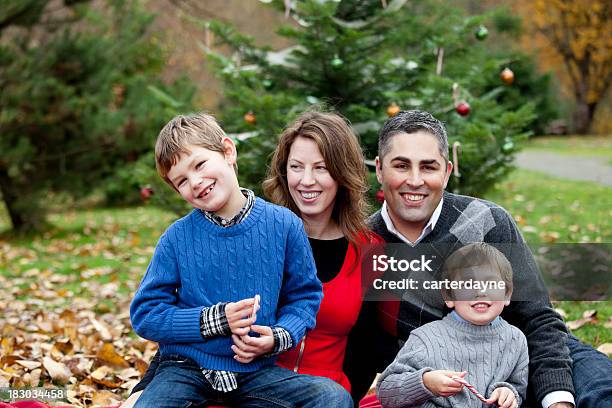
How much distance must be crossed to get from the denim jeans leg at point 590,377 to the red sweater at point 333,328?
0.82 m

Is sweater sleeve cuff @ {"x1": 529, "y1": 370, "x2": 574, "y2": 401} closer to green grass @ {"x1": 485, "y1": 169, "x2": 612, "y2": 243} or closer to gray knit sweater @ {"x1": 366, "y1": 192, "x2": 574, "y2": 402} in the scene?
gray knit sweater @ {"x1": 366, "y1": 192, "x2": 574, "y2": 402}

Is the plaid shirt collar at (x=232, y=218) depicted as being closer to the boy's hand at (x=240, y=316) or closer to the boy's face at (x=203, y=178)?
the boy's face at (x=203, y=178)

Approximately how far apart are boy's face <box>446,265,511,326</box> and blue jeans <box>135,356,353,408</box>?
0.50 meters

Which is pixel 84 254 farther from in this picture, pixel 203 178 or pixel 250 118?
pixel 203 178

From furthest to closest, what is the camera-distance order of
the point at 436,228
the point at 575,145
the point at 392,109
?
the point at 575,145 < the point at 392,109 < the point at 436,228

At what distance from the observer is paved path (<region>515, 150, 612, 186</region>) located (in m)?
13.9


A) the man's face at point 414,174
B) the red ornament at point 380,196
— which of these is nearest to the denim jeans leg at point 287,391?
the man's face at point 414,174

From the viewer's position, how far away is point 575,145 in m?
22.2

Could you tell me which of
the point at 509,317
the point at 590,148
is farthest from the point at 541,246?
the point at 590,148

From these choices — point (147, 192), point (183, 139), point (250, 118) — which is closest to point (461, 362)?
point (183, 139)

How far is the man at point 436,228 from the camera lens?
2609 mm

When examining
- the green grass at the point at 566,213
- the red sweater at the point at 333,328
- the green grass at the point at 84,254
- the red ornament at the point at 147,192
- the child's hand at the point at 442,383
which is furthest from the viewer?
the green grass at the point at 84,254

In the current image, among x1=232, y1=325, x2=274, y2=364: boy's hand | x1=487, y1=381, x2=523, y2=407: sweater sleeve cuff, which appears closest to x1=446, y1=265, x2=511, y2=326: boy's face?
x1=487, y1=381, x2=523, y2=407: sweater sleeve cuff

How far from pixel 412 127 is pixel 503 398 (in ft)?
3.40
